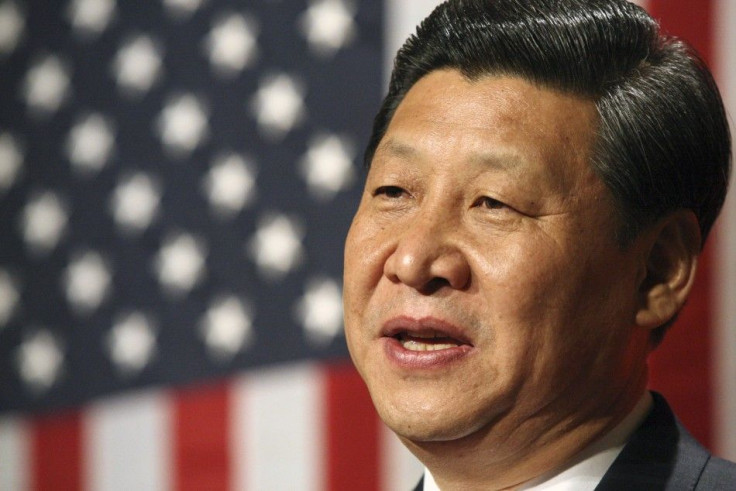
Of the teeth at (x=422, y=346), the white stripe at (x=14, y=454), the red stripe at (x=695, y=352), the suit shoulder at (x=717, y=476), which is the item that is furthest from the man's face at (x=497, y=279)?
the white stripe at (x=14, y=454)

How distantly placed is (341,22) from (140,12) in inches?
26.3

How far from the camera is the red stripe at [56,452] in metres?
2.95

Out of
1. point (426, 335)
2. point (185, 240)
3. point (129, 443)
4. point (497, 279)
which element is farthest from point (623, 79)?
point (129, 443)

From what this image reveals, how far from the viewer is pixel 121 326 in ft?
9.45

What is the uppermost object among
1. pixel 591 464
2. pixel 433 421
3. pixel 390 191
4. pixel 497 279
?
pixel 390 191

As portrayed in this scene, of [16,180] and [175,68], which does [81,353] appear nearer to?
[16,180]

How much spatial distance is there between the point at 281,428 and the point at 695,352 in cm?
99

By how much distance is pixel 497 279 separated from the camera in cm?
136

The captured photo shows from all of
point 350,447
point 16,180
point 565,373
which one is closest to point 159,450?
point 350,447

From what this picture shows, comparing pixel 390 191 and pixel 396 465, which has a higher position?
pixel 390 191

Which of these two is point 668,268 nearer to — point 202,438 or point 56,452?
point 202,438

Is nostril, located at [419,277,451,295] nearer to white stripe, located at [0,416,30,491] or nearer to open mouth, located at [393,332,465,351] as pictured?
open mouth, located at [393,332,465,351]

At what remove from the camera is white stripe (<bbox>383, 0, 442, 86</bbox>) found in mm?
2473

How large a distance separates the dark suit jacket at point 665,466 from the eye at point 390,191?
0.44 m
